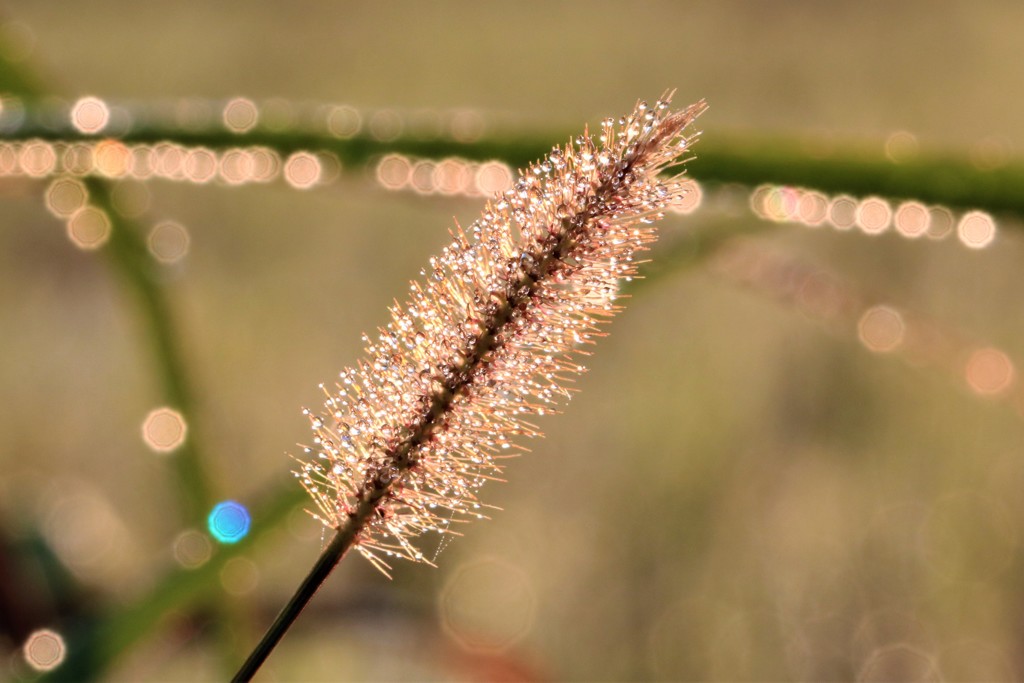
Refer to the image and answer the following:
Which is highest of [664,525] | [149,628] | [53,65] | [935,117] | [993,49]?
[993,49]

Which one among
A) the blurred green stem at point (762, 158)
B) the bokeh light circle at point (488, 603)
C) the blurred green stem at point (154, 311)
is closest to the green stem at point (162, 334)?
the blurred green stem at point (154, 311)

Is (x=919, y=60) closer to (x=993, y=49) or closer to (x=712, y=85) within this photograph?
(x=993, y=49)

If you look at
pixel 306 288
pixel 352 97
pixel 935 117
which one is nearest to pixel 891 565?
pixel 935 117

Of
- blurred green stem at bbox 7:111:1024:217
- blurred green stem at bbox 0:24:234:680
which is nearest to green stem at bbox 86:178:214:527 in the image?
blurred green stem at bbox 0:24:234:680

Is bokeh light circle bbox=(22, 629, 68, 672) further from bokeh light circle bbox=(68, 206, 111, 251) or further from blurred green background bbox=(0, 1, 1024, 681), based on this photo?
bokeh light circle bbox=(68, 206, 111, 251)

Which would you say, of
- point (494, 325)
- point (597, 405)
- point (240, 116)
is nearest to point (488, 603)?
point (597, 405)

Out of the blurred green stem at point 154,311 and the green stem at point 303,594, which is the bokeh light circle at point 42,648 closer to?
the blurred green stem at point 154,311

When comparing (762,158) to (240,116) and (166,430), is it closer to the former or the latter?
Result: (240,116)
